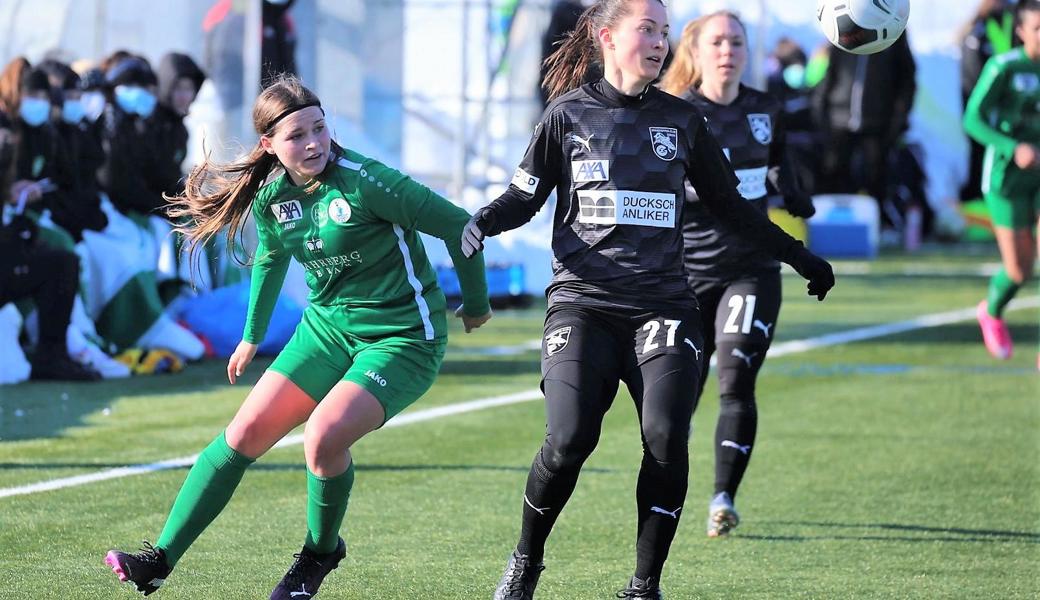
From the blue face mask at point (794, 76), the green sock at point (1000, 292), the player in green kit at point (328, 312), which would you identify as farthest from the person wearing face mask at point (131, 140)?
the blue face mask at point (794, 76)

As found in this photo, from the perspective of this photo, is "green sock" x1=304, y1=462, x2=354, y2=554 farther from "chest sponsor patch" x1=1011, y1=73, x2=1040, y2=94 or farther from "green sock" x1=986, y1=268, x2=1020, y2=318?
"green sock" x1=986, y1=268, x2=1020, y2=318

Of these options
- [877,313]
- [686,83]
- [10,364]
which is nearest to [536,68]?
[877,313]

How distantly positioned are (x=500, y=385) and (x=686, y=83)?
426 cm

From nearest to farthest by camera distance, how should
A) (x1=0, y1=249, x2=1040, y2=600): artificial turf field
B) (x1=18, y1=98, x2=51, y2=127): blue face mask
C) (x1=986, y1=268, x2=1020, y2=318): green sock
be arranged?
1. (x1=0, y1=249, x2=1040, y2=600): artificial turf field
2. (x1=18, y1=98, x2=51, y2=127): blue face mask
3. (x1=986, y1=268, x2=1020, y2=318): green sock

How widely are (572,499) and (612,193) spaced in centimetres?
249

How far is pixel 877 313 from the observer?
638 inches

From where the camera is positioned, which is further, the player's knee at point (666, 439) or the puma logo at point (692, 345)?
the puma logo at point (692, 345)

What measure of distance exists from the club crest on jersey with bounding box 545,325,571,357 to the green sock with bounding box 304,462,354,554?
2.45ft

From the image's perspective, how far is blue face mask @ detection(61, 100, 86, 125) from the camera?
11703mm

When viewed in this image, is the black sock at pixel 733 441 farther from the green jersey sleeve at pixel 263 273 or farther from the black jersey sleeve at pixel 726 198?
the green jersey sleeve at pixel 263 273

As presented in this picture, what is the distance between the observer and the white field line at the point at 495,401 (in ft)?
24.8

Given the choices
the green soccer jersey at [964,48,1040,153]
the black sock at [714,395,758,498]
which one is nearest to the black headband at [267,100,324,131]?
the black sock at [714,395,758,498]

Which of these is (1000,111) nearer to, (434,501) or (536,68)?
(434,501)

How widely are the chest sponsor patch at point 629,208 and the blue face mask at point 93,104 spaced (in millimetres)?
7605
